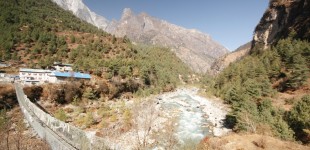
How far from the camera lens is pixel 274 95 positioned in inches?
2000

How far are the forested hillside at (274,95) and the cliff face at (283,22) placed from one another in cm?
980

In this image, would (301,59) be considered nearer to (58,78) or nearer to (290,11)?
(290,11)

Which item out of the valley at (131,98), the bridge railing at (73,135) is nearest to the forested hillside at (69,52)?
the valley at (131,98)

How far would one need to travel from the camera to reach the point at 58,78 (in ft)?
217

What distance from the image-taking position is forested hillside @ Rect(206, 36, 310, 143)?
26.1m

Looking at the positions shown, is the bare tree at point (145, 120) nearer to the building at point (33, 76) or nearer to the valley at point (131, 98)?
the valley at point (131, 98)

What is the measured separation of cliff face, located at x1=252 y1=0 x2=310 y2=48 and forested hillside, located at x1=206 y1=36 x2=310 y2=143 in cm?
980

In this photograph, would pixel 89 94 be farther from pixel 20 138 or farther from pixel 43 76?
pixel 20 138

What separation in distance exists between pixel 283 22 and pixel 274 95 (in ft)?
218

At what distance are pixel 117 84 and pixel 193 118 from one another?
105 ft

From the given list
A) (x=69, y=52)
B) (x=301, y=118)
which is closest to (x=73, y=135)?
(x=301, y=118)

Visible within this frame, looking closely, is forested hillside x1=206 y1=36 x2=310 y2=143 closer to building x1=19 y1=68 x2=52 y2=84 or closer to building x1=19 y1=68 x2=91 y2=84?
building x1=19 y1=68 x2=91 y2=84

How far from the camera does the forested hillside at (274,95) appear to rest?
26.1 metres

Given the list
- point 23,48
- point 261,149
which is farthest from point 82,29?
point 261,149
